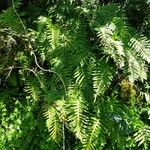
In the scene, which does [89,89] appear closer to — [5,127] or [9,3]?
[5,127]

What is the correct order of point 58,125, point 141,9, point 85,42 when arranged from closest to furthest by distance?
point 58,125
point 85,42
point 141,9

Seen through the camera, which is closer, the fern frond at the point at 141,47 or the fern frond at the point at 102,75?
the fern frond at the point at 102,75

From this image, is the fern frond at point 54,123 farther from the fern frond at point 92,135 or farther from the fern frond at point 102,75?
the fern frond at point 102,75

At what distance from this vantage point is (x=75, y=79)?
533 centimetres

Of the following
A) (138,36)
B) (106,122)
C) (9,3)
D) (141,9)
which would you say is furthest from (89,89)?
(9,3)

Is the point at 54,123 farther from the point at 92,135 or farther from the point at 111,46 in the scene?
the point at 111,46

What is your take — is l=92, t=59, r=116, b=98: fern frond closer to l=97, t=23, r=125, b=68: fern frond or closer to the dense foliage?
the dense foliage

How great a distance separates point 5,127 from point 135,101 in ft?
4.86

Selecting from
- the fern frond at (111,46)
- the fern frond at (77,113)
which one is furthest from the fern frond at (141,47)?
the fern frond at (77,113)

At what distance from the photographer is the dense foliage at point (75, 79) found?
517 cm

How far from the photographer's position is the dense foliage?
5.17m

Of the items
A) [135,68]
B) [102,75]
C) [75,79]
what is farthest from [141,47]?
[75,79]

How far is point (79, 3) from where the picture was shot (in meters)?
5.76

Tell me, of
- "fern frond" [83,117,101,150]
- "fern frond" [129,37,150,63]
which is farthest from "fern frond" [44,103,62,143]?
"fern frond" [129,37,150,63]
